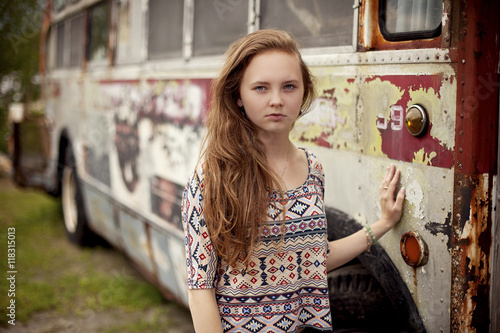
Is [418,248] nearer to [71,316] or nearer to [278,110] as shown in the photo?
[278,110]

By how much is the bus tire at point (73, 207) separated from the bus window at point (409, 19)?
4591 millimetres

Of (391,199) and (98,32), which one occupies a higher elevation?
(98,32)

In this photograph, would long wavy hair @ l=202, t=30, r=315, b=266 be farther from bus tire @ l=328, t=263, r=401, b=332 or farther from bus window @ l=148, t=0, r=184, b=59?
bus window @ l=148, t=0, r=184, b=59

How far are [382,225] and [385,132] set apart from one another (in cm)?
35

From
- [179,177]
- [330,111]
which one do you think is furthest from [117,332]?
[330,111]

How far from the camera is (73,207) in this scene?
6.56m

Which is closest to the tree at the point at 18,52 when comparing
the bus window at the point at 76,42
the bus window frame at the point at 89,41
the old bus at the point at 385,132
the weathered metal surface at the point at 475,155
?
the bus window at the point at 76,42

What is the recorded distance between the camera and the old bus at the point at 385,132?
5.55 feet

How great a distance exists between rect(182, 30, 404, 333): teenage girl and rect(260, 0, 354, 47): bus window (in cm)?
55

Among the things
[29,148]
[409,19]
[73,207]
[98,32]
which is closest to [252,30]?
[409,19]

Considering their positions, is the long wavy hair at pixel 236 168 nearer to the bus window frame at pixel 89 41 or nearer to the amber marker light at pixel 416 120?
the amber marker light at pixel 416 120

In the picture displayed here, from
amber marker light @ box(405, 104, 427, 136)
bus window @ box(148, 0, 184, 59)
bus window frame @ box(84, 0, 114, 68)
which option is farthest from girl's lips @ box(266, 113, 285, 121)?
bus window frame @ box(84, 0, 114, 68)

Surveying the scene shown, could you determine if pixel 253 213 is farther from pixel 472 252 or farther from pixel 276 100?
pixel 472 252

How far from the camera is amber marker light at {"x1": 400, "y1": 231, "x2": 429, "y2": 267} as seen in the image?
6.12ft
